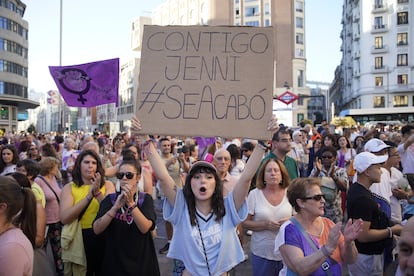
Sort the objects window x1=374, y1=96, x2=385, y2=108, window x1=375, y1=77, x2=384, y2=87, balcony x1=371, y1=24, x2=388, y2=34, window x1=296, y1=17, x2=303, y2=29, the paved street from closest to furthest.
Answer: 1. the paved street
2. window x1=296, y1=17, x2=303, y2=29
3. balcony x1=371, y1=24, x2=388, y2=34
4. window x1=375, y1=77, x2=384, y2=87
5. window x1=374, y1=96, x2=385, y2=108

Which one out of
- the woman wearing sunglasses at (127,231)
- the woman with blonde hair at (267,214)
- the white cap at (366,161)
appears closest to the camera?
the woman wearing sunglasses at (127,231)

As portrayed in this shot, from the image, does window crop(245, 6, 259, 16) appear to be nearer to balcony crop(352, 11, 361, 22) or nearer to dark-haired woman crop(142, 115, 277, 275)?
balcony crop(352, 11, 361, 22)

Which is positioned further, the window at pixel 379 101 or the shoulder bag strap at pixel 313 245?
the window at pixel 379 101

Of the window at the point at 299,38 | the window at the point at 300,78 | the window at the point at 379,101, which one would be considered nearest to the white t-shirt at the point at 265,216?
the window at the point at 300,78

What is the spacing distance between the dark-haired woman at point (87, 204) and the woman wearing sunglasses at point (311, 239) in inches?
79.1

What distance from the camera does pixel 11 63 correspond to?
57000 mm

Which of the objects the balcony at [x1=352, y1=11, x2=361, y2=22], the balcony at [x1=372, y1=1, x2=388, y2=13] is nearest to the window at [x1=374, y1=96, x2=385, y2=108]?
the balcony at [x1=372, y1=1, x2=388, y2=13]

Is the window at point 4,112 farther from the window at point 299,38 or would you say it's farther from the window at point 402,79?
the window at point 402,79

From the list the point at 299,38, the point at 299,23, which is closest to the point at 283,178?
the point at 299,38

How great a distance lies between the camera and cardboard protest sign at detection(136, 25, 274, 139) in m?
3.46

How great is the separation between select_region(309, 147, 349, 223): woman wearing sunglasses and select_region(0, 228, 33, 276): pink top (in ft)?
12.6

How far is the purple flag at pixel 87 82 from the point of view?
24.0 feet

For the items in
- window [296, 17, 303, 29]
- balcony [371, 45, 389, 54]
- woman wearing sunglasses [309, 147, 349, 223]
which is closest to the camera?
woman wearing sunglasses [309, 147, 349, 223]

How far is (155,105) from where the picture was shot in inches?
139
